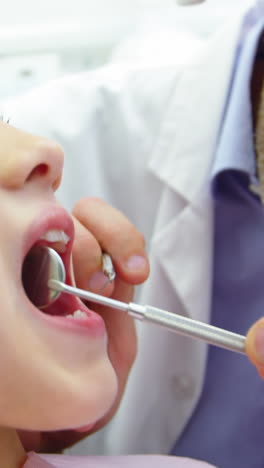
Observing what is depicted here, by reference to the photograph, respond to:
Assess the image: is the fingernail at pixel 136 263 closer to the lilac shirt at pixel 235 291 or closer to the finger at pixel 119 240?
the finger at pixel 119 240

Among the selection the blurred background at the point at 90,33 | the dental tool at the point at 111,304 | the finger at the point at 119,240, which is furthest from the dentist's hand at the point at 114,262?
the blurred background at the point at 90,33

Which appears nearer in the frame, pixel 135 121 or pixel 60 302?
pixel 60 302

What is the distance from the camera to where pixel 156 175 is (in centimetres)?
82

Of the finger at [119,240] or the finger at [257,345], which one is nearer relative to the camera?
the finger at [257,345]

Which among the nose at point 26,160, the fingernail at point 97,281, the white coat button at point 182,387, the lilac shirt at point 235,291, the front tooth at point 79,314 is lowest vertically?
the white coat button at point 182,387

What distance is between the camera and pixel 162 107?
0.87 metres

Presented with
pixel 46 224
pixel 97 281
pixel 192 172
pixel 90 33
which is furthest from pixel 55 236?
pixel 90 33

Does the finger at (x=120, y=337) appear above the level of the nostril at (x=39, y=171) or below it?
below

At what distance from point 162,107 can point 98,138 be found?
108mm

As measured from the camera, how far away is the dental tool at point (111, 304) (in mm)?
397

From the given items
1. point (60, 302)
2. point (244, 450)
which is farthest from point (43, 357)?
point (244, 450)

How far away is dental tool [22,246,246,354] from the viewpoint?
397 mm

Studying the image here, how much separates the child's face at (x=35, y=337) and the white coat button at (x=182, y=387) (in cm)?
35

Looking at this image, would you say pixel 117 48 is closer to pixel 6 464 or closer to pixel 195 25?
pixel 195 25
